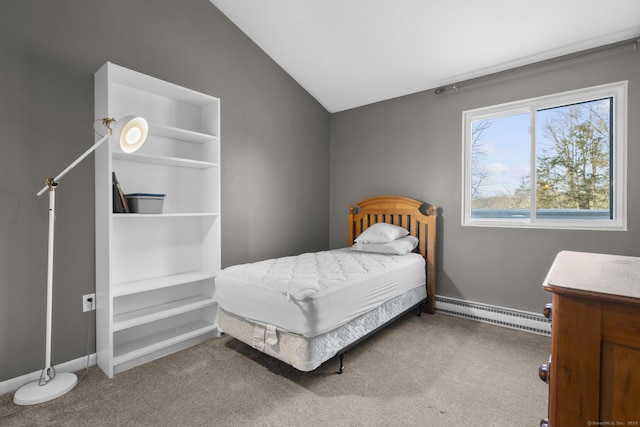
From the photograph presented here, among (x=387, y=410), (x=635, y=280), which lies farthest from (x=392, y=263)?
(x=635, y=280)

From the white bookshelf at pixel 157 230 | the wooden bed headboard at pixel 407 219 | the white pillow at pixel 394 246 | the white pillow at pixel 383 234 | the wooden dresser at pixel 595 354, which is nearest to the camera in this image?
the wooden dresser at pixel 595 354

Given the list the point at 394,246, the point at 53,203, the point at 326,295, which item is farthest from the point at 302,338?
the point at 53,203

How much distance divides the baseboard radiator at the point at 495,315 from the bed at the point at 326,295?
0.18 metres

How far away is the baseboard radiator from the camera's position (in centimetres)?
277

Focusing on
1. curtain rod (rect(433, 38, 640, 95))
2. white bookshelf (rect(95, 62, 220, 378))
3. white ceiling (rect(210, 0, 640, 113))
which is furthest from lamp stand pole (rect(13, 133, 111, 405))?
curtain rod (rect(433, 38, 640, 95))

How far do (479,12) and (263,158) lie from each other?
2.27 meters

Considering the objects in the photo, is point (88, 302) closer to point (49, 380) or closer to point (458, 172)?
point (49, 380)

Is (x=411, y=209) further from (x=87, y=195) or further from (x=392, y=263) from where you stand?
(x=87, y=195)

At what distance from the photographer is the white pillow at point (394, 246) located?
3.06m

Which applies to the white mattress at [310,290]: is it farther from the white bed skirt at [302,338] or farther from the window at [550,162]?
the window at [550,162]

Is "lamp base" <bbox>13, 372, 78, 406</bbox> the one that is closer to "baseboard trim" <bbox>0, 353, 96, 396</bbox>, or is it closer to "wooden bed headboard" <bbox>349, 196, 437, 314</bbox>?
"baseboard trim" <bbox>0, 353, 96, 396</bbox>

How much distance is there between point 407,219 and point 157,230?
8.18ft

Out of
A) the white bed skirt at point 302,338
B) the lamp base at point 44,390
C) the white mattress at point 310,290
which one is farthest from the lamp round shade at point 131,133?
the lamp base at point 44,390

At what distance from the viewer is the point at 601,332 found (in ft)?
2.65
